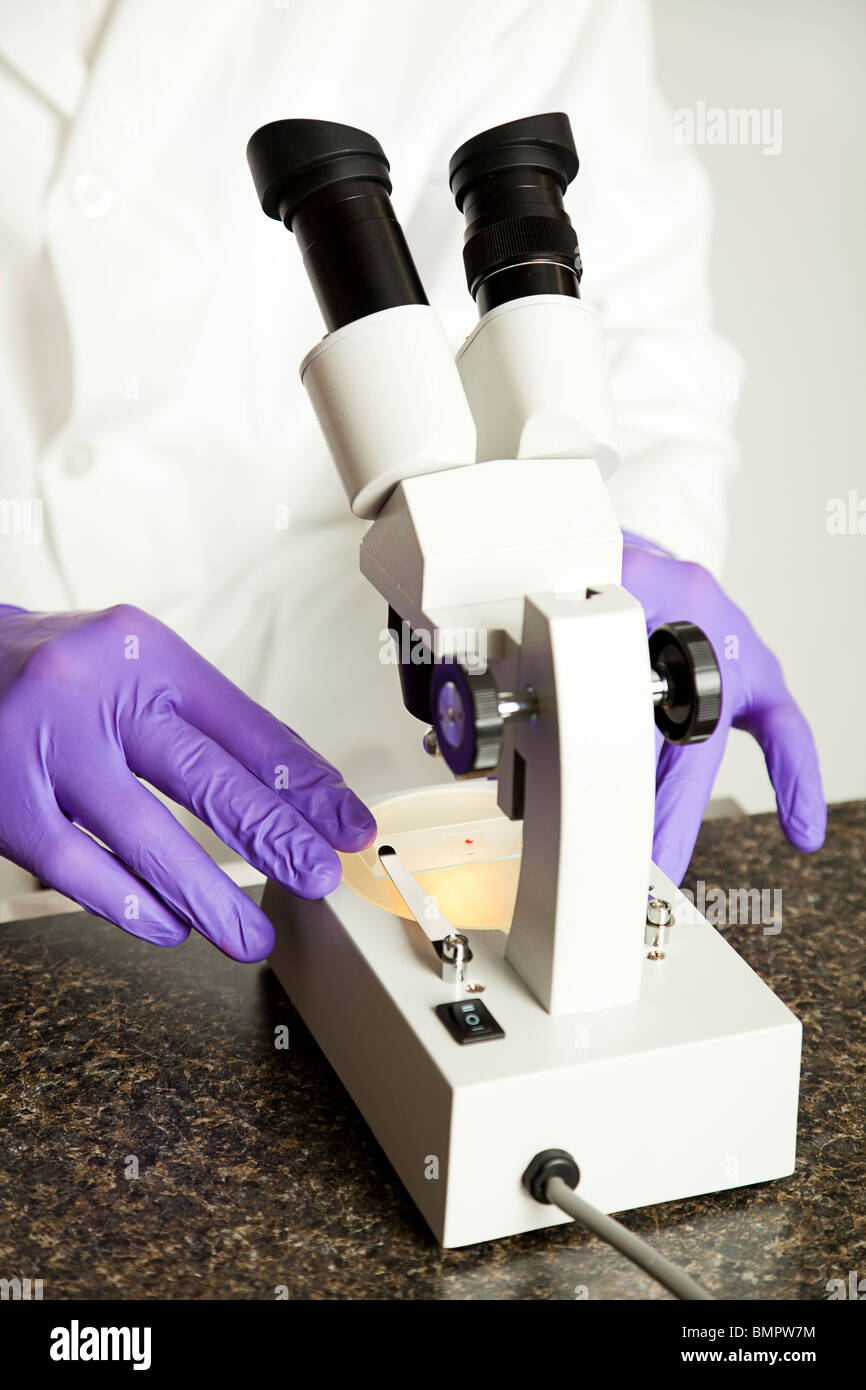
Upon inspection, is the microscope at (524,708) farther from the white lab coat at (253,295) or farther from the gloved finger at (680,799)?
the white lab coat at (253,295)

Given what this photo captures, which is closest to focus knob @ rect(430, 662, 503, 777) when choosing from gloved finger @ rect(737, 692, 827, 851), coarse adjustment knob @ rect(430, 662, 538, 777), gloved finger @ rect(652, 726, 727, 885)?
coarse adjustment knob @ rect(430, 662, 538, 777)

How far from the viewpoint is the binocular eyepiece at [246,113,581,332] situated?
739mm

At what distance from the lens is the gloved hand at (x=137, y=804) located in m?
0.90

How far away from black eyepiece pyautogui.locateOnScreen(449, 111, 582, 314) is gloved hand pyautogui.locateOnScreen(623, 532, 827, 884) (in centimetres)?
39

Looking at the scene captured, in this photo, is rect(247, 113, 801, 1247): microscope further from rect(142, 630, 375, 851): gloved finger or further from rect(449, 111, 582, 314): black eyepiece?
rect(142, 630, 375, 851): gloved finger

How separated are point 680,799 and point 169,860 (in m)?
0.44

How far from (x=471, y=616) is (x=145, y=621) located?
365 mm

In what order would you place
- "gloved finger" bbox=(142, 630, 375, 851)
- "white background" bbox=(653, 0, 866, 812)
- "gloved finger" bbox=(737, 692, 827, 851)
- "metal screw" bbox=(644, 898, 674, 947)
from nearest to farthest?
"metal screw" bbox=(644, 898, 674, 947), "gloved finger" bbox=(142, 630, 375, 851), "gloved finger" bbox=(737, 692, 827, 851), "white background" bbox=(653, 0, 866, 812)

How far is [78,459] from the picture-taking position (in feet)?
3.90

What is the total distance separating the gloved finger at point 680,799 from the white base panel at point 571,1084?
0.69 ft

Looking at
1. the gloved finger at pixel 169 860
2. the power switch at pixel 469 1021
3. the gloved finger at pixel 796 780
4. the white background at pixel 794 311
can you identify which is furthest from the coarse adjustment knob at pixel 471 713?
the white background at pixel 794 311
